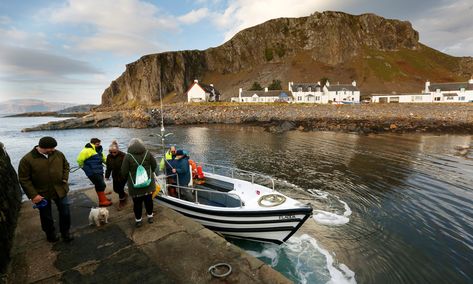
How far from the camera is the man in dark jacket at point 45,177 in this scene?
5.30 m

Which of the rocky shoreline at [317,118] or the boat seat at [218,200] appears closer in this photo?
the boat seat at [218,200]

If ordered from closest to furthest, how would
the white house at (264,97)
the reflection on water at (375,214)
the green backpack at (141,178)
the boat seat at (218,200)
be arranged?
the green backpack at (141,178)
the reflection on water at (375,214)
the boat seat at (218,200)
the white house at (264,97)

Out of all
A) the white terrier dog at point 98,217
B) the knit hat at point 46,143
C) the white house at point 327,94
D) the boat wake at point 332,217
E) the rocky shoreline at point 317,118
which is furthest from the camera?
the white house at point 327,94

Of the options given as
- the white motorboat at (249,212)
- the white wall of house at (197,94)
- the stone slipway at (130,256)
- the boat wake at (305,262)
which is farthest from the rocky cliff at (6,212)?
the white wall of house at (197,94)

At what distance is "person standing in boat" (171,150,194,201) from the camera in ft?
31.0

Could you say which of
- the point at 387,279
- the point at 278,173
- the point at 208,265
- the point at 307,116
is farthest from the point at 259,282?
the point at 307,116

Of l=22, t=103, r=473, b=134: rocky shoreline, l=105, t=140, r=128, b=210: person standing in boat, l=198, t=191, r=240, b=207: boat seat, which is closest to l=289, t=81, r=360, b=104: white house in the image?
l=22, t=103, r=473, b=134: rocky shoreline

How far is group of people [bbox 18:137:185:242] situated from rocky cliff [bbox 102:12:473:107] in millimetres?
121767

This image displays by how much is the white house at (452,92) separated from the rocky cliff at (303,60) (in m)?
40.5

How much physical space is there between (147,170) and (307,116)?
176ft

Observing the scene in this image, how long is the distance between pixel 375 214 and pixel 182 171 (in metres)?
9.23

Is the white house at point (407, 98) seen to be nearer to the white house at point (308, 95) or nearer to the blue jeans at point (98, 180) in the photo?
the white house at point (308, 95)

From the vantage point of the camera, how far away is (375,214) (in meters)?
11.8

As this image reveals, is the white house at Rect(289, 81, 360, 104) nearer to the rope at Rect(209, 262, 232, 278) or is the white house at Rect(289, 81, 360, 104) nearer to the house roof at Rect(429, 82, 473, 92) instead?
the house roof at Rect(429, 82, 473, 92)
